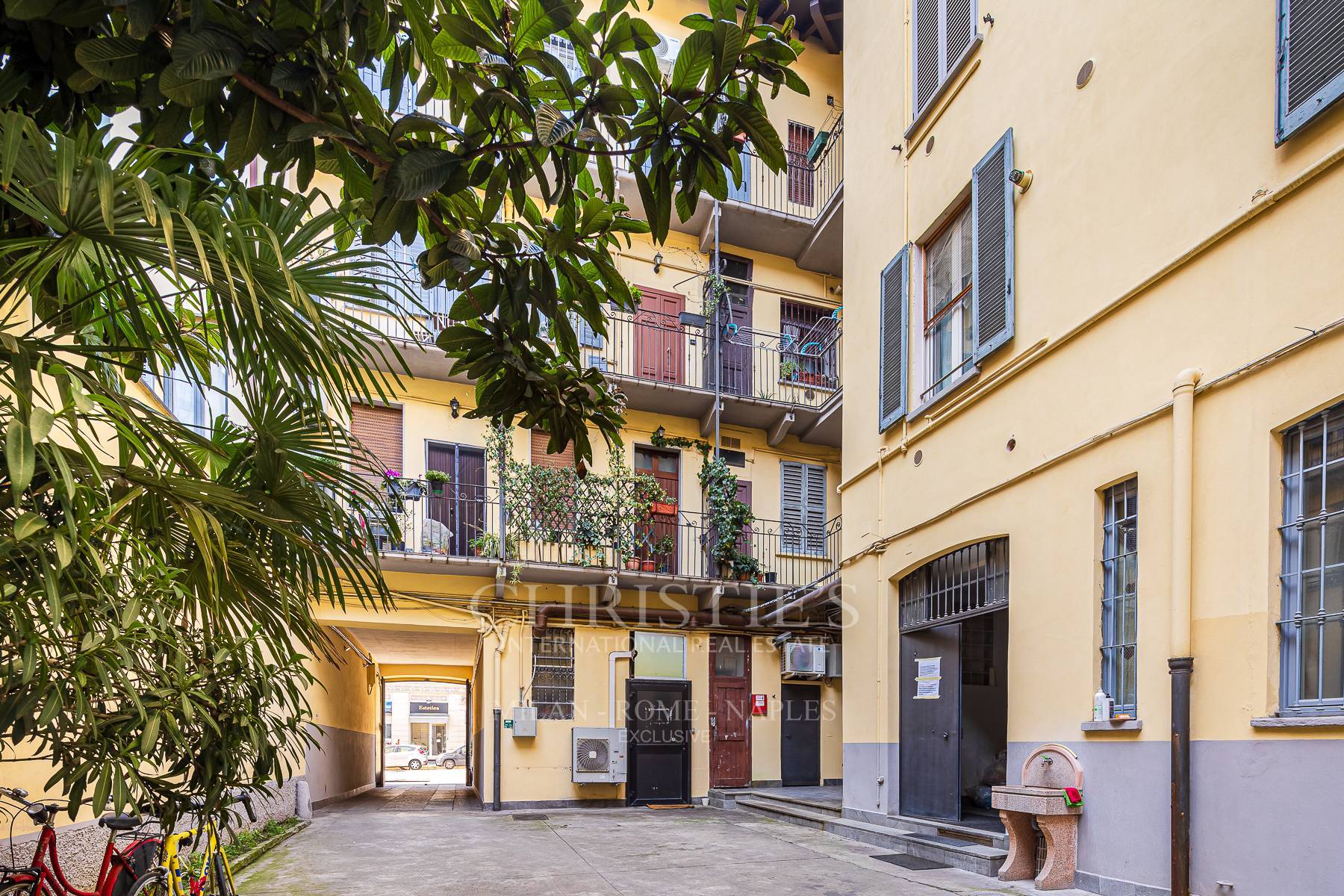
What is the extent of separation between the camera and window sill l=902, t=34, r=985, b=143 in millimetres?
8352

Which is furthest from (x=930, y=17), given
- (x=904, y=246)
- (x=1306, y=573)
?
(x=1306, y=573)

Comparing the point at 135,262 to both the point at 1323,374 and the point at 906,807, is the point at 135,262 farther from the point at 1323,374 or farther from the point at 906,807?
the point at 906,807

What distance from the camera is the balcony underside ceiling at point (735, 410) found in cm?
1462

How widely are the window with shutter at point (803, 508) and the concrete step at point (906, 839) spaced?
15.4 ft

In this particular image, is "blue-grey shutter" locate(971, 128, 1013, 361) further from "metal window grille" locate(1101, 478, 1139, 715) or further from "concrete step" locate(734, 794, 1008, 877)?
"concrete step" locate(734, 794, 1008, 877)

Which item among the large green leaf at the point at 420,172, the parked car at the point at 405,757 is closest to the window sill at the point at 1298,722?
the large green leaf at the point at 420,172

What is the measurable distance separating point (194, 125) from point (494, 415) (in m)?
1.30

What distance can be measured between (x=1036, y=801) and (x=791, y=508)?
9716 millimetres

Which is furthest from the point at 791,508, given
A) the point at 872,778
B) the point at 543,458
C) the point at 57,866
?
Result: the point at 57,866

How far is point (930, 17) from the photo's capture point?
9.39 meters

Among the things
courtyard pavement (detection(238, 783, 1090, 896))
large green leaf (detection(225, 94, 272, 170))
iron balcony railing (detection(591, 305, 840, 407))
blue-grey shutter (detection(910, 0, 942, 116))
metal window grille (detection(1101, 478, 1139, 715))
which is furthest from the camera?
iron balcony railing (detection(591, 305, 840, 407))

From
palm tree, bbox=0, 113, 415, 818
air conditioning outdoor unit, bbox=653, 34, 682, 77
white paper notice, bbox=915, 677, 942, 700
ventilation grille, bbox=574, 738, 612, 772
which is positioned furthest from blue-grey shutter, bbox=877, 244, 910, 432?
palm tree, bbox=0, 113, 415, 818

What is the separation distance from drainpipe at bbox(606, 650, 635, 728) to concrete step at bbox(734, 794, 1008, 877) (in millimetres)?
2913

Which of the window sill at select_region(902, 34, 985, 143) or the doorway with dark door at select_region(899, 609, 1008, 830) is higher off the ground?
the window sill at select_region(902, 34, 985, 143)
